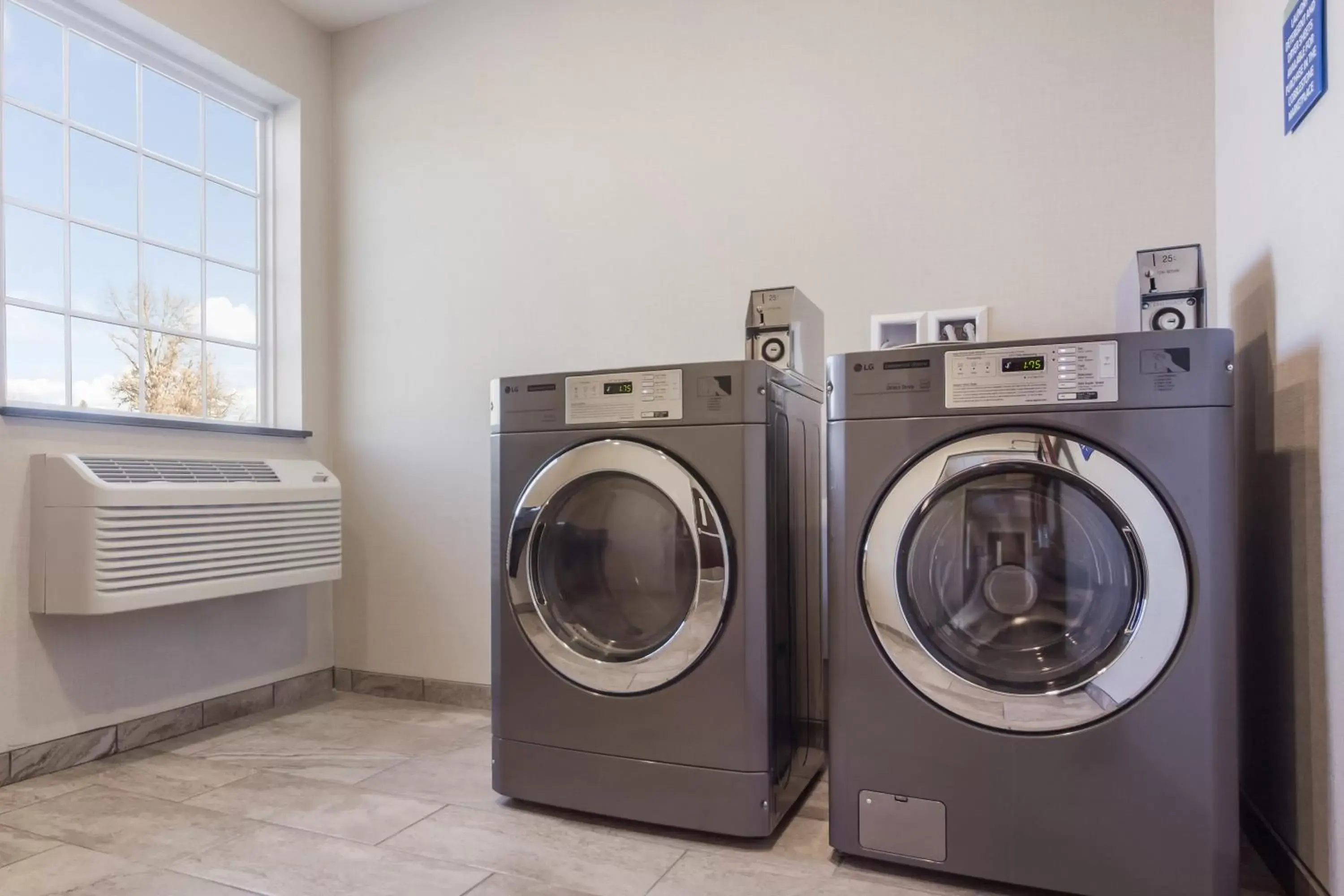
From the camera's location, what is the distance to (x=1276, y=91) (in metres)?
1.57

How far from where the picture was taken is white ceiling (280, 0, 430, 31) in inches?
116

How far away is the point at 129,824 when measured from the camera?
184cm

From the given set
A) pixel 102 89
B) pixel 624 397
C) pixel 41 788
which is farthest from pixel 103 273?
pixel 624 397

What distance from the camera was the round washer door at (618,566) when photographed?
1721 mm

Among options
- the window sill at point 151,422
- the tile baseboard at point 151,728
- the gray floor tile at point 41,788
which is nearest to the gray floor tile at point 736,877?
the gray floor tile at point 41,788

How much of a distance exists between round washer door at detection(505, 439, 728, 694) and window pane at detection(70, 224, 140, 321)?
1595 millimetres

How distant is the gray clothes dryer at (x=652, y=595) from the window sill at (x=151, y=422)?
4.03ft

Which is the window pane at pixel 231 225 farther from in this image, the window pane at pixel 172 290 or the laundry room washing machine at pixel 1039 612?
the laundry room washing machine at pixel 1039 612

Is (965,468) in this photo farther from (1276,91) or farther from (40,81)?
(40,81)

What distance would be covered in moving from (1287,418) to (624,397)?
1278 millimetres

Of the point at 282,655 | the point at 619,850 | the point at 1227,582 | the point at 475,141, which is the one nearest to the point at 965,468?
the point at 1227,582

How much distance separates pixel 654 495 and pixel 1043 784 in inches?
35.6

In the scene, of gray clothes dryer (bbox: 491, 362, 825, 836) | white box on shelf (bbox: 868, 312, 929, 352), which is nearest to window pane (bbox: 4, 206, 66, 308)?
gray clothes dryer (bbox: 491, 362, 825, 836)

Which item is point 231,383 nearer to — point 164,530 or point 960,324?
point 164,530
